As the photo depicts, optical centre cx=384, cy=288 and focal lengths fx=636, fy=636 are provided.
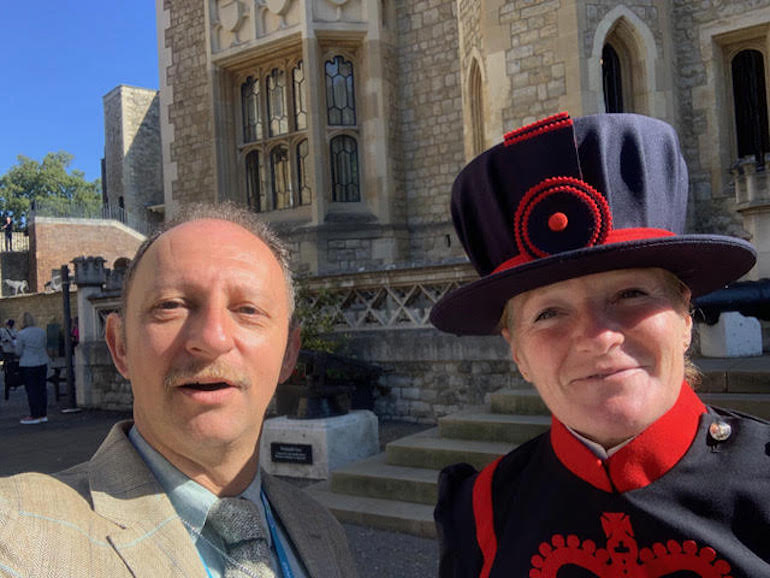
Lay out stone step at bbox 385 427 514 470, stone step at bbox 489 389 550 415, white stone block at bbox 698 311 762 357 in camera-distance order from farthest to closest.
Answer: white stone block at bbox 698 311 762 357, stone step at bbox 489 389 550 415, stone step at bbox 385 427 514 470

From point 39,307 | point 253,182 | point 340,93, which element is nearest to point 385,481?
point 340,93

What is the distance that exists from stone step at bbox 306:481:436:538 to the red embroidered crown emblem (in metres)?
3.20

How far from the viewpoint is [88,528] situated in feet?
3.61

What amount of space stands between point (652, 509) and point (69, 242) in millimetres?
34147

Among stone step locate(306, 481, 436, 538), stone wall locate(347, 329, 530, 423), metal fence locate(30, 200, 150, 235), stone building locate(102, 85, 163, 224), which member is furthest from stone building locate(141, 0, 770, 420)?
stone building locate(102, 85, 163, 224)

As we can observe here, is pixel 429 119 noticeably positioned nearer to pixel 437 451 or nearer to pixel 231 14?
pixel 231 14

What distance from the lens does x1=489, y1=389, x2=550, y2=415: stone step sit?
5.52m

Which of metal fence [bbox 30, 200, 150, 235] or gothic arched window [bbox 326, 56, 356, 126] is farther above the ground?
metal fence [bbox 30, 200, 150, 235]

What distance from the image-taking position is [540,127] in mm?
1442

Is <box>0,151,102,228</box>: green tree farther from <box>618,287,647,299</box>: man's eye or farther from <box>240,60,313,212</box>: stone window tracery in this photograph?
<box>618,287,647,299</box>: man's eye

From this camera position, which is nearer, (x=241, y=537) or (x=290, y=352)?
(x=241, y=537)

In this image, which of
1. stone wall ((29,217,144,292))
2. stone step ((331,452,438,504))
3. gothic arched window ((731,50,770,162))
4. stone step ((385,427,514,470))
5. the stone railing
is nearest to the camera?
stone step ((331,452,438,504))

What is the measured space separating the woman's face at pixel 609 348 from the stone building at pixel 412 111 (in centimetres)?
579

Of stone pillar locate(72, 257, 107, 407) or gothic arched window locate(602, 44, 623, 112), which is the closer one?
gothic arched window locate(602, 44, 623, 112)
